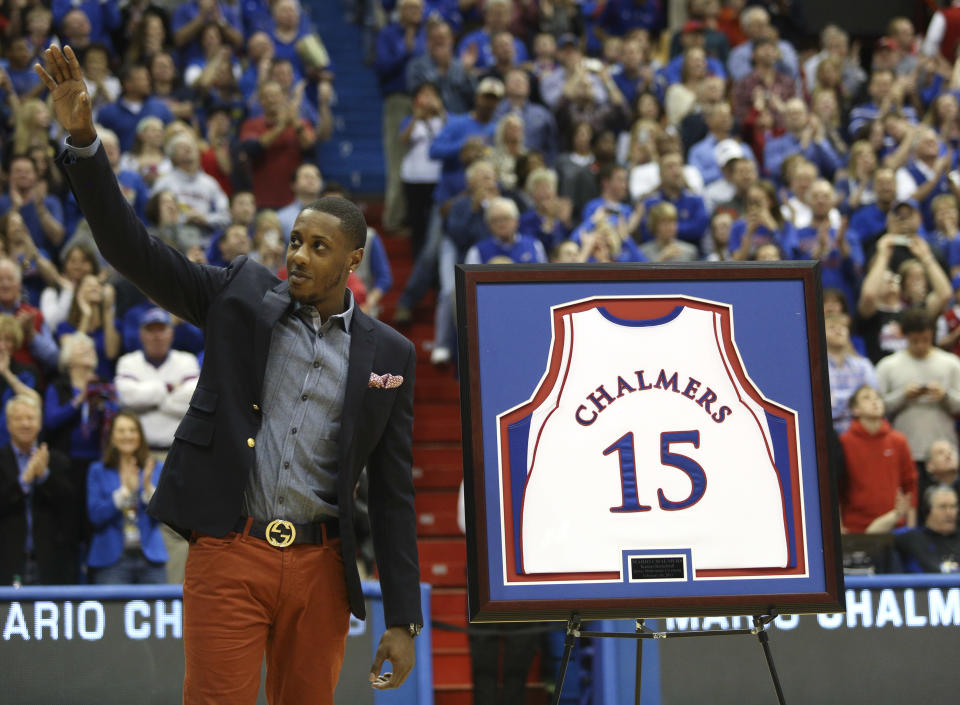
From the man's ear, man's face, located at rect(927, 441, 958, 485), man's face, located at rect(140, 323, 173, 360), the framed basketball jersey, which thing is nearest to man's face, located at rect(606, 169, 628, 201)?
man's face, located at rect(927, 441, 958, 485)

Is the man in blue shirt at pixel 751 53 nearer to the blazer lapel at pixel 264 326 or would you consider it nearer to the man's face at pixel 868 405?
the man's face at pixel 868 405

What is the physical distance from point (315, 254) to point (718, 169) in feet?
28.8

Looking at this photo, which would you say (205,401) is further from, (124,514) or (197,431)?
(124,514)

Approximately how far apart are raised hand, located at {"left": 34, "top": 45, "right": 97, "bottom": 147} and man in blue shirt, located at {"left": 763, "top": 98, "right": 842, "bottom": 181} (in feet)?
31.2

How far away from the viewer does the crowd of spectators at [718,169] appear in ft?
29.6

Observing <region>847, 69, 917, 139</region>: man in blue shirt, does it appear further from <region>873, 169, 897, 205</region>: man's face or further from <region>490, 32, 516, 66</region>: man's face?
<region>490, 32, 516, 66</region>: man's face

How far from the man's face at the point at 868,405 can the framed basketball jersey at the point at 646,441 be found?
186 inches

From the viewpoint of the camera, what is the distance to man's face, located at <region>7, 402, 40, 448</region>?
7660mm

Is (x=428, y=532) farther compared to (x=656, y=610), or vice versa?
(x=428, y=532)

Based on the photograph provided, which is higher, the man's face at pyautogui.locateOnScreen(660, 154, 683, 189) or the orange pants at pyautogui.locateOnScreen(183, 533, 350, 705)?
the man's face at pyautogui.locateOnScreen(660, 154, 683, 189)

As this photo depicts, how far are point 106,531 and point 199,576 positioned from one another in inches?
173

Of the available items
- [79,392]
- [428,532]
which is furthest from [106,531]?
[428,532]

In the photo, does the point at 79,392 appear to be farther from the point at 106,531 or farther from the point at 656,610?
the point at 656,610

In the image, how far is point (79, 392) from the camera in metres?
Result: 8.34
